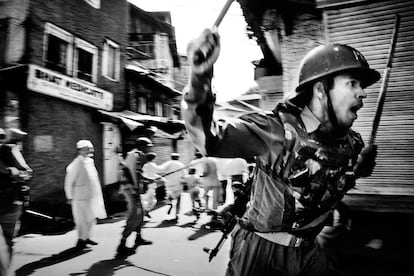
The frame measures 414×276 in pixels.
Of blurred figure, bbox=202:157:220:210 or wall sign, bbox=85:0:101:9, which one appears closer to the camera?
wall sign, bbox=85:0:101:9

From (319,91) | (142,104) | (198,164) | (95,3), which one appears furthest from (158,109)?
(319,91)

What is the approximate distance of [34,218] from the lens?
3.11m

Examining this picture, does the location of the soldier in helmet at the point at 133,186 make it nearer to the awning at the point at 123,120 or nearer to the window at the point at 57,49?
the awning at the point at 123,120

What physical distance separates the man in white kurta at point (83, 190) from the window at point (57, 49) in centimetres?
84

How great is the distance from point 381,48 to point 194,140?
10.9 ft

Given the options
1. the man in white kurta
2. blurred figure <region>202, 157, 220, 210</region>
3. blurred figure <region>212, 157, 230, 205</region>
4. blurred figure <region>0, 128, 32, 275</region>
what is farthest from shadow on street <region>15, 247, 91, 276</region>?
blurred figure <region>212, 157, 230, 205</region>

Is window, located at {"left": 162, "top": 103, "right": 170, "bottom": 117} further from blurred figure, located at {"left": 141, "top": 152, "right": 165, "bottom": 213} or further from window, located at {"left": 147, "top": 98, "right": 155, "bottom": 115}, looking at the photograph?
blurred figure, located at {"left": 141, "top": 152, "right": 165, "bottom": 213}

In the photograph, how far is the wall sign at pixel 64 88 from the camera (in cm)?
300

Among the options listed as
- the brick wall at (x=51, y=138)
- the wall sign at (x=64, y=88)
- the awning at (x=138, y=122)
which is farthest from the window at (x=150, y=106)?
the brick wall at (x=51, y=138)

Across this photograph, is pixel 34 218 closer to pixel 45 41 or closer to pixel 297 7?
pixel 45 41

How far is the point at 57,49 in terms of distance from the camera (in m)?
3.29

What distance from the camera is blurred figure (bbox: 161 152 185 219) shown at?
221 inches

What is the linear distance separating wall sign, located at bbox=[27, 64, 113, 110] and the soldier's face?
278 cm

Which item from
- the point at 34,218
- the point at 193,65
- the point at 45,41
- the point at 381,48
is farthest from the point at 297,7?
the point at 34,218
